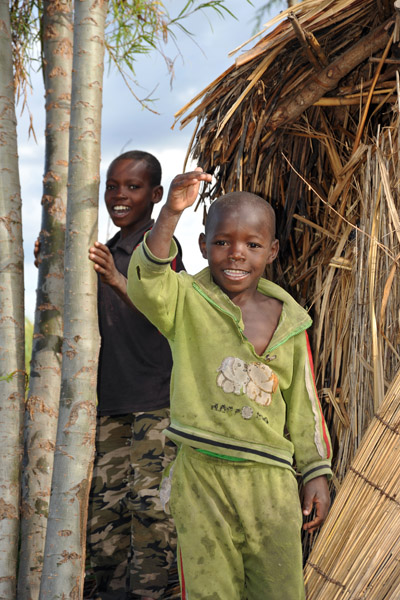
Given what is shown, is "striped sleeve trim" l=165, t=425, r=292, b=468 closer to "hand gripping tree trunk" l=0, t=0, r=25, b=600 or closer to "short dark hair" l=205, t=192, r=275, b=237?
"short dark hair" l=205, t=192, r=275, b=237

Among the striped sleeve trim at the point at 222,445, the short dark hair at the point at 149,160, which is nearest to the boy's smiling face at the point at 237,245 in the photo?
the striped sleeve trim at the point at 222,445

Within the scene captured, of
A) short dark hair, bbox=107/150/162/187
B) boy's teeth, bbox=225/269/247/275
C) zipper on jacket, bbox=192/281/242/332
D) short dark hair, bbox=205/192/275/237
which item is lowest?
zipper on jacket, bbox=192/281/242/332

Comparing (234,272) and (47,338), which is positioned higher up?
(234,272)

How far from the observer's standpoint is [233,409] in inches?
82.6

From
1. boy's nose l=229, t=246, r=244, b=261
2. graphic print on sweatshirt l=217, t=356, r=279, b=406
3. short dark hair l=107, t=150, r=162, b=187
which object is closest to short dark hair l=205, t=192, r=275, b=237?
boy's nose l=229, t=246, r=244, b=261

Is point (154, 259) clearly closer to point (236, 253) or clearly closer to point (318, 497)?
point (236, 253)

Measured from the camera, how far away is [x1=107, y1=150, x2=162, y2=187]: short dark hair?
10.2 feet

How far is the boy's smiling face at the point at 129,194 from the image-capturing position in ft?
10.0

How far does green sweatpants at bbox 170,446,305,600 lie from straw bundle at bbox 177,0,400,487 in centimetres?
57

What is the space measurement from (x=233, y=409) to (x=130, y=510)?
0.93 m

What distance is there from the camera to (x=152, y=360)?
289cm

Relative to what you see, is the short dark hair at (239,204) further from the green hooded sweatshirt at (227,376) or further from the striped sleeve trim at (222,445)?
the striped sleeve trim at (222,445)

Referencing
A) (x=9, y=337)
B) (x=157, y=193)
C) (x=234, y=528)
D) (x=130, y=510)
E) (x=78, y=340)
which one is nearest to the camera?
(x=234, y=528)

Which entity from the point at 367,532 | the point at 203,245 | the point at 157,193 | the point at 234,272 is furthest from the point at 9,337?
the point at 367,532
